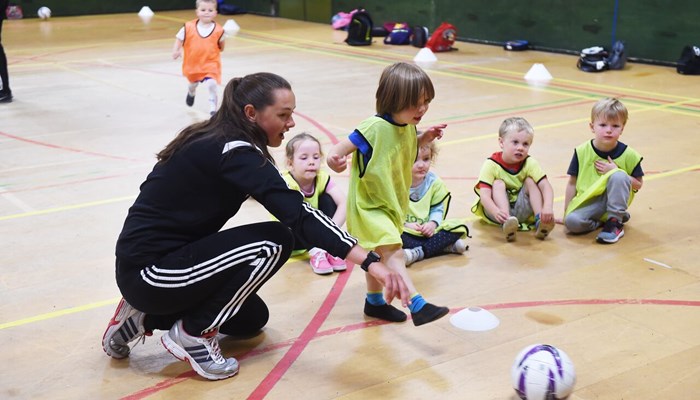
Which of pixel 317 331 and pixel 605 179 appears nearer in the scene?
pixel 317 331

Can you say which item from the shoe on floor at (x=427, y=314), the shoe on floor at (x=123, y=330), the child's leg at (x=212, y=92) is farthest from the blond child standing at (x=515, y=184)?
the child's leg at (x=212, y=92)

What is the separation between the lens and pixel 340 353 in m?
3.46

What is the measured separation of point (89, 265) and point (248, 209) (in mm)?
1233

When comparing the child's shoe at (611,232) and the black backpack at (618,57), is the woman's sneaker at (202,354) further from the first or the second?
the black backpack at (618,57)

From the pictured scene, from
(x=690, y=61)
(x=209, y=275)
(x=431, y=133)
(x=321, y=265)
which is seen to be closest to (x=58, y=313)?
(x=209, y=275)

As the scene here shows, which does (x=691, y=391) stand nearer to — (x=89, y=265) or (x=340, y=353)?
(x=340, y=353)

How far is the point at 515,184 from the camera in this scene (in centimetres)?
496

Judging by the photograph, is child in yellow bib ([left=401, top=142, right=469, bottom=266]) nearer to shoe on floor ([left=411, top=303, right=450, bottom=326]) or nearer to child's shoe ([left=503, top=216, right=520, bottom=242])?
child's shoe ([left=503, top=216, right=520, bottom=242])

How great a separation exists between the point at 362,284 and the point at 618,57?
8183 mm

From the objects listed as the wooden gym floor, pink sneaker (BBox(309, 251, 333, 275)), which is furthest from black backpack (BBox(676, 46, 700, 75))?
pink sneaker (BBox(309, 251, 333, 275))

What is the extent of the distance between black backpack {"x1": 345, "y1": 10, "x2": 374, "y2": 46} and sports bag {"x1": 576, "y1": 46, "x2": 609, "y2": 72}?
13.6ft

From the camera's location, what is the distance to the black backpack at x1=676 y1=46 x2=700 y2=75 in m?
10.5

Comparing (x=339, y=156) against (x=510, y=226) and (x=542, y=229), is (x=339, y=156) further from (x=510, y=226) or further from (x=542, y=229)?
(x=542, y=229)

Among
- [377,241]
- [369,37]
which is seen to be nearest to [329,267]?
[377,241]
